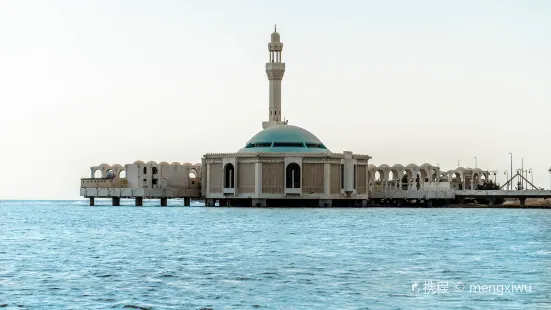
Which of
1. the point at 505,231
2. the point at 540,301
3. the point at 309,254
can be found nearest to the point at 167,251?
the point at 309,254

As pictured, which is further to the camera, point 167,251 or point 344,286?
point 167,251

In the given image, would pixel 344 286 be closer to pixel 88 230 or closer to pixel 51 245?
pixel 51 245

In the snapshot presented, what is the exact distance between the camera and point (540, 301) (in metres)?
41.8

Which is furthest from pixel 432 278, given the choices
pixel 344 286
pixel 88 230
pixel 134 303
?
pixel 88 230

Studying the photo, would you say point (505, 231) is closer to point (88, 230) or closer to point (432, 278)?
point (88, 230)

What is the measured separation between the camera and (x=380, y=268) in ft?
186

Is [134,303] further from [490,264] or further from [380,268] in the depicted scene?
[490,264]

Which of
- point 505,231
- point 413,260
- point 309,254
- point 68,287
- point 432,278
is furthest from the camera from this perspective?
point 505,231

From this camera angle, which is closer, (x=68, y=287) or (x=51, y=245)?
(x=68, y=287)

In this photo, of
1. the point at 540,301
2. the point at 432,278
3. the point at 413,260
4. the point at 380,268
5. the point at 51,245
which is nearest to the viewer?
the point at 540,301

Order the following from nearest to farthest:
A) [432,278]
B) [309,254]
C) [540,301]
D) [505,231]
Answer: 1. [540,301]
2. [432,278]
3. [309,254]
4. [505,231]

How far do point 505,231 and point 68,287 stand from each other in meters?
63.2

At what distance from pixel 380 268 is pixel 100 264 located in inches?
654

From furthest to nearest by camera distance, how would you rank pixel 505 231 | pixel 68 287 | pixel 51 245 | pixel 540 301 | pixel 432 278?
pixel 505 231
pixel 51 245
pixel 432 278
pixel 68 287
pixel 540 301
